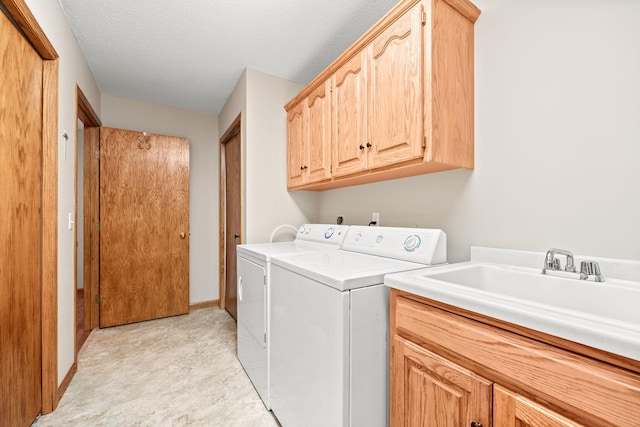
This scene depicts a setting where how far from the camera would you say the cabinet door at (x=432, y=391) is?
2.50 ft

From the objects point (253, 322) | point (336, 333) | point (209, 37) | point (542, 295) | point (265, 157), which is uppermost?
point (209, 37)

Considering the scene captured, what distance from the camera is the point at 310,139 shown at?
2.12m

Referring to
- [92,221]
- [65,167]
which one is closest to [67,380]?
[65,167]

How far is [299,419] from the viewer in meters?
1.27

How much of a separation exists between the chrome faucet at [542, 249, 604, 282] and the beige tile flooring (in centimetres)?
155

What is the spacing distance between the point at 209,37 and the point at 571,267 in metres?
2.46

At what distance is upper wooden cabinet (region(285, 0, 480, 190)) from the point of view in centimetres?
123

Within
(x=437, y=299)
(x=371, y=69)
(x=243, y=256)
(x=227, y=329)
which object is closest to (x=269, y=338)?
(x=243, y=256)

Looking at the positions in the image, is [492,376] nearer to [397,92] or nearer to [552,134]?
[552,134]

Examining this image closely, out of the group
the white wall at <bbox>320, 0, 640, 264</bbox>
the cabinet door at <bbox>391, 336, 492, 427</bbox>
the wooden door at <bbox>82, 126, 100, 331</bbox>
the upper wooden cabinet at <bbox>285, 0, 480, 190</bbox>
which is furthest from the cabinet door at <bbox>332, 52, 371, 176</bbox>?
the wooden door at <bbox>82, 126, 100, 331</bbox>

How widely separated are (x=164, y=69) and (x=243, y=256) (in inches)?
71.7

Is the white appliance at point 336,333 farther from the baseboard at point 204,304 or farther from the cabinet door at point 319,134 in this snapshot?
the baseboard at point 204,304

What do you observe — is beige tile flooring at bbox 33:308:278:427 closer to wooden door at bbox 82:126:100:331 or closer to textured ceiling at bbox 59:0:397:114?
wooden door at bbox 82:126:100:331

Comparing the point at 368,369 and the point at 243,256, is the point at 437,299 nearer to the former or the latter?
the point at 368,369
